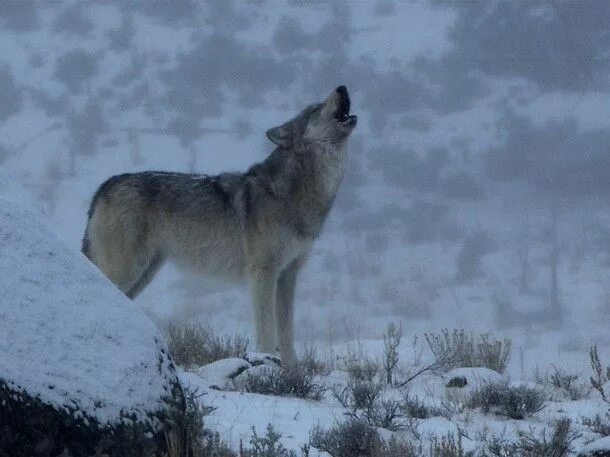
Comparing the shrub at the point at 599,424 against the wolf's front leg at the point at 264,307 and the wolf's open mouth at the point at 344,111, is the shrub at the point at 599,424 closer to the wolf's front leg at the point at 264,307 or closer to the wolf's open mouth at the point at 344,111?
the wolf's front leg at the point at 264,307

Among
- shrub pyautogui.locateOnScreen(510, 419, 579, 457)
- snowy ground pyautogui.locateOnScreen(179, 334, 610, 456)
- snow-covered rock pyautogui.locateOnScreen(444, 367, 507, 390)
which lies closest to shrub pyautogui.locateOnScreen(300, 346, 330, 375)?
snowy ground pyautogui.locateOnScreen(179, 334, 610, 456)

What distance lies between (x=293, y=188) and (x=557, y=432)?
15.1 feet

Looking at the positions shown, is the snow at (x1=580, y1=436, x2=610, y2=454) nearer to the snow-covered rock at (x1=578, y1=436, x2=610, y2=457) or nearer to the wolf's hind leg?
the snow-covered rock at (x1=578, y1=436, x2=610, y2=457)

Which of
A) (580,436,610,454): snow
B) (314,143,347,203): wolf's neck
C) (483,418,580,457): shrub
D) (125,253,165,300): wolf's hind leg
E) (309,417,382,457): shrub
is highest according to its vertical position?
(314,143,347,203): wolf's neck

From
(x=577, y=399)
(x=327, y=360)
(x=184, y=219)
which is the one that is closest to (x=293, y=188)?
(x=184, y=219)

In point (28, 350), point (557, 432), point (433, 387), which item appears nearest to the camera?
point (28, 350)

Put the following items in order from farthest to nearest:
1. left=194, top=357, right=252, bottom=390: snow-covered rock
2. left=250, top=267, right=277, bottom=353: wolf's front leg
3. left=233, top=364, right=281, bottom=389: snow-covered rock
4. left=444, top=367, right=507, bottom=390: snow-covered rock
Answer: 1. left=250, top=267, right=277, bottom=353: wolf's front leg
2. left=444, top=367, right=507, bottom=390: snow-covered rock
3. left=194, top=357, right=252, bottom=390: snow-covered rock
4. left=233, top=364, right=281, bottom=389: snow-covered rock

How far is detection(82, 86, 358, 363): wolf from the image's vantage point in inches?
315

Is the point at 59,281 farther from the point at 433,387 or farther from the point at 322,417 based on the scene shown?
the point at 433,387

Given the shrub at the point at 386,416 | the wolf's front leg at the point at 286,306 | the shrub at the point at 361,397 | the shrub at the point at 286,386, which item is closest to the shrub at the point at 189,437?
the shrub at the point at 386,416

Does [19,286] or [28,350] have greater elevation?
[19,286]

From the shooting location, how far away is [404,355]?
886cm

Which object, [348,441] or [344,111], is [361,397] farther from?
[344,111]

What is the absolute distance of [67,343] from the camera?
113 inches
